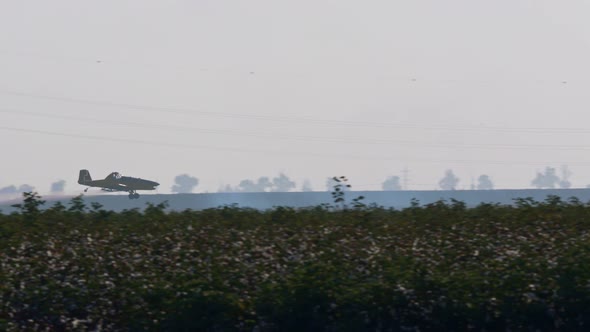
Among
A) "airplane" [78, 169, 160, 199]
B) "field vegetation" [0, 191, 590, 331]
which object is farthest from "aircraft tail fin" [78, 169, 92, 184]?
"field vegetation" [0, 191, 590, 331]

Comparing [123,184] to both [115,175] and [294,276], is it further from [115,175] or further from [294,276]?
[294,276]

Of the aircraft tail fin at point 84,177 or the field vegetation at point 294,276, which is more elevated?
the aircraft tail fin at point 84,177

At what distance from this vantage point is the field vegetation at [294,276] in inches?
477

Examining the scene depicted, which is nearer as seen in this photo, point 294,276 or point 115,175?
point 294,276

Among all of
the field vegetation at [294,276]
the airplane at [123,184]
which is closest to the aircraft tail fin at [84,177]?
the airplane at [123,184]

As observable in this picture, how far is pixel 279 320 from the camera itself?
12.2 meters

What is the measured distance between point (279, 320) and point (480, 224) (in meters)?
5.23

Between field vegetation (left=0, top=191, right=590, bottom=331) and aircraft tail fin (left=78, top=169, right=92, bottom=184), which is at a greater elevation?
aircraft tail fin (left=78, top=169, right=92, bottom=184)

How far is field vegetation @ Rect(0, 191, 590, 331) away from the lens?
1212 centimetres

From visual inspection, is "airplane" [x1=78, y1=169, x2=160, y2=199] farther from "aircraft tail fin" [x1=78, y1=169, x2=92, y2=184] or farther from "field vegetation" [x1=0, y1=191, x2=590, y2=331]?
"field vegetation" [x1=0, y1=191, x2=590, y2=331]

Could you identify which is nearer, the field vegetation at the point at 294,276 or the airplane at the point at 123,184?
the field vegetation at the point at 294,276

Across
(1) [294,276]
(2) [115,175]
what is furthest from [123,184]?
(1) [294,276]

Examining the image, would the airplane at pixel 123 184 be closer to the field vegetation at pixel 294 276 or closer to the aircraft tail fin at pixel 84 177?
the aircraft tail fin at pixel 84 177

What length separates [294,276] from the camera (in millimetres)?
12531
